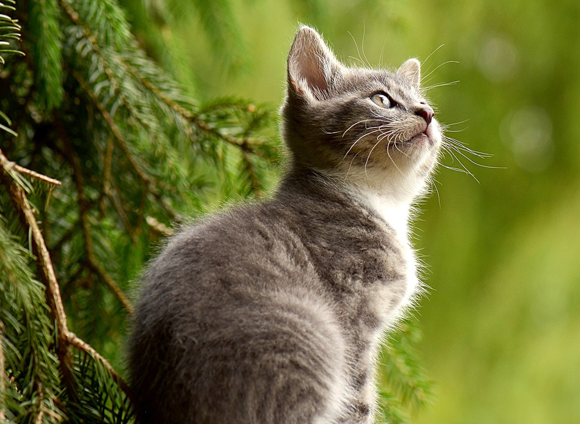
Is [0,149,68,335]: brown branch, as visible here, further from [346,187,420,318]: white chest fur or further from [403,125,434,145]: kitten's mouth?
[403,125,434,145]: kitten's mouth

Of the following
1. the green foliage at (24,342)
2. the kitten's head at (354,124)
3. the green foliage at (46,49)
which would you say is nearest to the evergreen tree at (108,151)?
the green foliage at (46,49)

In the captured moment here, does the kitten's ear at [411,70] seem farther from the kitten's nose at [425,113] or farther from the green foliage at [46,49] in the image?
the green foliage at [46,49]

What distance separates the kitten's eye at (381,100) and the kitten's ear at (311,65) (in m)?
0.19

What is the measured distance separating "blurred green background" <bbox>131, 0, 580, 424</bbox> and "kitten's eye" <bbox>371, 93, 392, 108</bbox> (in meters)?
1.23

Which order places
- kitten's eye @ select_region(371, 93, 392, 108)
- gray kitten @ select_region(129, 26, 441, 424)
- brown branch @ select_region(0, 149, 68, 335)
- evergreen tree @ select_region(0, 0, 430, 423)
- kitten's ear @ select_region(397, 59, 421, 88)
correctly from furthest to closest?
kitten's ear @ select_region(397, 59, 421, 88), kitten's eye @ select_region(371, 93, 392, 108), evergreen tree @ select_region(0, 0, 430, 423), gray kitten @ select_region(129, 26, 441, 424), brown branch @ select_region(0, 149, 68, 335)

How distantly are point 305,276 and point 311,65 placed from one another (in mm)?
912

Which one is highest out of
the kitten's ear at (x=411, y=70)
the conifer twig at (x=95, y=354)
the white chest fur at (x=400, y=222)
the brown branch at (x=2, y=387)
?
the kitten's ear at (x=411, y=70)

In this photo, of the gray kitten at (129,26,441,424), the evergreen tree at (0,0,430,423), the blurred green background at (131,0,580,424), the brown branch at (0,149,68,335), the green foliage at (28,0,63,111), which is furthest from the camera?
the blurred green background at (131,0,580,424)

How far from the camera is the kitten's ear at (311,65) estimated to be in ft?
6.95

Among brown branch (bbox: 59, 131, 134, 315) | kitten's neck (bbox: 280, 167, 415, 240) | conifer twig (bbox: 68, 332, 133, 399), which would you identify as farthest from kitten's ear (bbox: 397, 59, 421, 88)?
conifer twig (bbox: 68, 332, 133, 399)

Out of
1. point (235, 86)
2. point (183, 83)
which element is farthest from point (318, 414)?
point (235, 86)

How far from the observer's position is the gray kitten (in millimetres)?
1396

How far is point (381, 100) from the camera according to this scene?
218 cm

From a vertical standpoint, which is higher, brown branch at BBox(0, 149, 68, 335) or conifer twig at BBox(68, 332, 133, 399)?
brown branch at BBox(0, 149, 68, 335)
